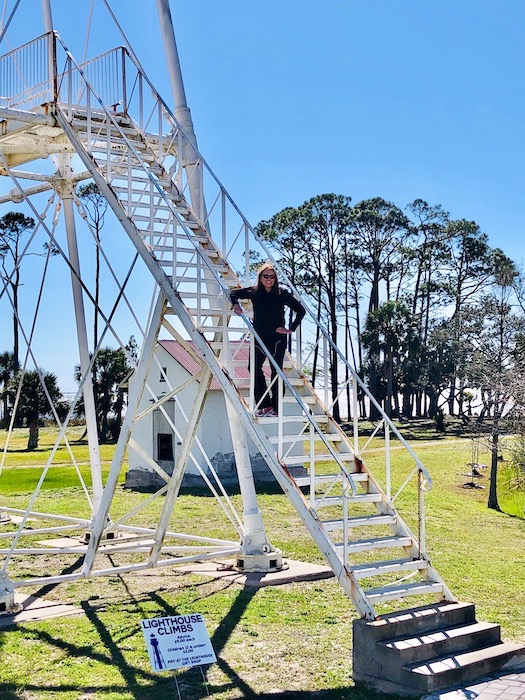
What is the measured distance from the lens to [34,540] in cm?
1598

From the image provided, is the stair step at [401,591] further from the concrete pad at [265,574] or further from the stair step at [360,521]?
the concrete pad at [265,574]

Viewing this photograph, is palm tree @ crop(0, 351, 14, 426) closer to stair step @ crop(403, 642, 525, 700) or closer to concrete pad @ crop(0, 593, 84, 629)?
concrete pad @ crop(0, 593, 84, 629)

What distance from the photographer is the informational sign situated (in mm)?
7629

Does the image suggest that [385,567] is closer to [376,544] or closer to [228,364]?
[376,544]

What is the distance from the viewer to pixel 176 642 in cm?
780

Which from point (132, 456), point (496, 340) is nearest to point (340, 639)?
point (132, 456)

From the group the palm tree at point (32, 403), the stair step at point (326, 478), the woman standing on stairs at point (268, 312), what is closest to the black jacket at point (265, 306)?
the woman standing on stairs at point (268, 312)

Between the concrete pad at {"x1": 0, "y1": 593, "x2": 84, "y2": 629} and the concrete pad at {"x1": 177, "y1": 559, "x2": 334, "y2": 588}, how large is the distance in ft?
7.81

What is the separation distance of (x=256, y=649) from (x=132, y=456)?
17679mm

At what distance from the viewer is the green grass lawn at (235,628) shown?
8148 mm

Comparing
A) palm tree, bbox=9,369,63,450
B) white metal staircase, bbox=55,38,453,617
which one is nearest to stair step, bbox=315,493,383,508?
white metal staircase, bbox=55,38,453,617

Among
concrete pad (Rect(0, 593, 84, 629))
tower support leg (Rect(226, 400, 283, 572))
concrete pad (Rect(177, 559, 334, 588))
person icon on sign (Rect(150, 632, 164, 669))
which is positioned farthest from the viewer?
tower support leg (Rect(226, 400, 283, 572))

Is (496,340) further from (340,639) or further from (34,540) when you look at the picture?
(340,639)

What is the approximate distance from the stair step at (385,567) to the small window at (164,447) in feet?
59.3
